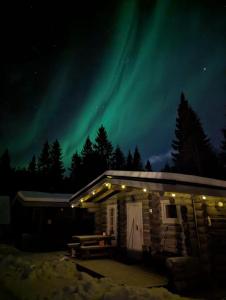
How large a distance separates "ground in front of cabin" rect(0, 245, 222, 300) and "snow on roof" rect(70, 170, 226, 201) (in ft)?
9.62

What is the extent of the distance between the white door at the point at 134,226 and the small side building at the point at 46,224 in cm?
517

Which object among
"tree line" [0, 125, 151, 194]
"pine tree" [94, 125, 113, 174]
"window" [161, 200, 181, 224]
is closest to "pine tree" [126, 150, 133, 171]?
"tree line" [0, 125, 151, 194]

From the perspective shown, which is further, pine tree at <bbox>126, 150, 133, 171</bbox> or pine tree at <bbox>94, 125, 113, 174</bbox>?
pine tree at <bbox>126, 150, 133, 171</bbox>

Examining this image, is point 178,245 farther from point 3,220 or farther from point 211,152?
point 211,152

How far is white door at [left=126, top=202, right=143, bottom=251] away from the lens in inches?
403

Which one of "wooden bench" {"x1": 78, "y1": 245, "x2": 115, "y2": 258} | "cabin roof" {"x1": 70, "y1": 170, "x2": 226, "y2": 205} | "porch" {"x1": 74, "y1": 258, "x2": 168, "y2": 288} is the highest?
"cabin roof" {"x1": 70, "y1": 170, "x2": 226, "y2": 205}

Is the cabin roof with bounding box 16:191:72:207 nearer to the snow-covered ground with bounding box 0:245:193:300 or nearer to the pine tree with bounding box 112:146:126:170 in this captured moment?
the snow-covered ground with bounding box 0:245:193:300

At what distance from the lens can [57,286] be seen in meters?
6.46

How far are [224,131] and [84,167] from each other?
27523 millimetres

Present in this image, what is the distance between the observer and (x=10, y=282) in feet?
23.0

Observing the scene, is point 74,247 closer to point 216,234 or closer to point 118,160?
point 216,234

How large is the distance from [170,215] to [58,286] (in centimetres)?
491

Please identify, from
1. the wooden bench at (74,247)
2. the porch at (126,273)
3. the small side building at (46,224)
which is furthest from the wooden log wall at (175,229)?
the small side building at (46,224)

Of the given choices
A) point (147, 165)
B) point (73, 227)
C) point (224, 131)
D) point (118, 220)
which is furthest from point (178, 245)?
point (147, 165)
